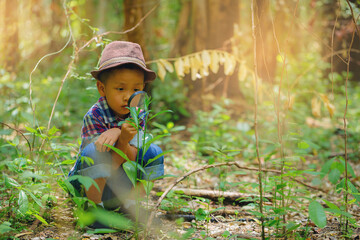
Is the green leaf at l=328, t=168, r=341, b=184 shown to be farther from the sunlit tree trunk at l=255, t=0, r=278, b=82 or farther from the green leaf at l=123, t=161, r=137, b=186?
the green leaf at l=123, t=161, r=137, b=186

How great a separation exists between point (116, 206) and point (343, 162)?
1.47 m

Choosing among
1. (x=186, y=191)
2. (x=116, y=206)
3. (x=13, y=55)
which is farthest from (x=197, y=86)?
(x=116, y=206)

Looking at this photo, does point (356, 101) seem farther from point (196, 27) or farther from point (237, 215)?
point (237, 215)

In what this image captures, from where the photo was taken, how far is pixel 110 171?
2029mm

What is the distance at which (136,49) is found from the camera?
2.21m

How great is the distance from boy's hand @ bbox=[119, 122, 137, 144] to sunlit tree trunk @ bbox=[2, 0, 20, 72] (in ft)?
12.8

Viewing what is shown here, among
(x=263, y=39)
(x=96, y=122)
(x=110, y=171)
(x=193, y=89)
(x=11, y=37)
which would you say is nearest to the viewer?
(x=110, y=171)

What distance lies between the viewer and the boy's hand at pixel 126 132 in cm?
184

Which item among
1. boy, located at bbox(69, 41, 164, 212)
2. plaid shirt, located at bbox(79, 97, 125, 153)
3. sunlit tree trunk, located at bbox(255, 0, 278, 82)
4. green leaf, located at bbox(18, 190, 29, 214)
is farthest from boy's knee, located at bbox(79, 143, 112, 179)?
sunlit tree trunk, located at bbox(255, 0, 278, 82)

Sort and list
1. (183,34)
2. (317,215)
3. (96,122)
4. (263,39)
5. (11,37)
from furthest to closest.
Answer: (183,34) → (263,39) → (11,37) → (96,122) → (317,215)

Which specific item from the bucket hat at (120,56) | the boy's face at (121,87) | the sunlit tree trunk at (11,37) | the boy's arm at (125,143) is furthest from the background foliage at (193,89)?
the boy's arm at (125,143)

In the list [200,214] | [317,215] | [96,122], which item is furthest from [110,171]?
[317,215]

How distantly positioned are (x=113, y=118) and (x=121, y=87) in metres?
0.23

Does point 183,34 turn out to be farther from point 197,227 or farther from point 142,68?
point 197,227
